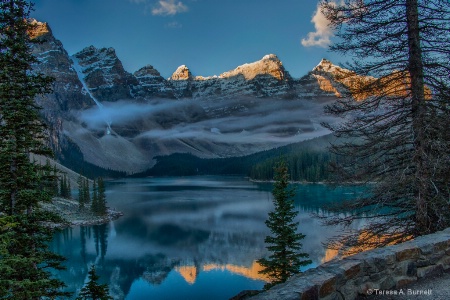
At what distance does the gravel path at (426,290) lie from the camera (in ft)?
20.0

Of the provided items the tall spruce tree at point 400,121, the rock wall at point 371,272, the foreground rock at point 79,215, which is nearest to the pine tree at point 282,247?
the tall spruce tree at point 400,121

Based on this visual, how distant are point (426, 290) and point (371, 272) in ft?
3.99

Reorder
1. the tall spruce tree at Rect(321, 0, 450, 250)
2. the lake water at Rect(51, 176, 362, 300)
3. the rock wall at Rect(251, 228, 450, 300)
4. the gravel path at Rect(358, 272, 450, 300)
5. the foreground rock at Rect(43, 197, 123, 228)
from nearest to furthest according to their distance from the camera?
the rock wall at Rect(251, 228, 450, 300) < the gravel path at Rect(358, 272, 450, 300) < the tall spruce tree at Rect(321, 0, 450, 250) < the lake water at Rect(51, 176, 362, 300) < the foreground rock at Rect(43, 197, 123, 228)

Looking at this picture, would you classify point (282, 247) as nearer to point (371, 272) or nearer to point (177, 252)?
point (371, 272)

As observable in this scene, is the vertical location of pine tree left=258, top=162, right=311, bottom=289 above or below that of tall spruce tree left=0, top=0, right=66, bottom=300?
below

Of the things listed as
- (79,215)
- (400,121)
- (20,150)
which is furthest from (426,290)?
(79,215)

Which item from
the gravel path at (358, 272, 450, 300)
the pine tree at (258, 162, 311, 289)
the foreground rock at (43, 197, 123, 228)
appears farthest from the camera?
the foreground rock at (43, 197, 123, 228)

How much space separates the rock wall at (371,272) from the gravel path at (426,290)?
11cm

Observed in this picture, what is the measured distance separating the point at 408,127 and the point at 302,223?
45.8 m

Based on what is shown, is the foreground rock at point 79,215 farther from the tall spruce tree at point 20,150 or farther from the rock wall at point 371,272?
the rock wall at point 371,272

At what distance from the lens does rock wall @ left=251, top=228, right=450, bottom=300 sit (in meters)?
5.23

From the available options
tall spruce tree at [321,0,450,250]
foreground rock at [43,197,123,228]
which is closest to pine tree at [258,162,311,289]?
tall spruce tree at [321,0,450,250]

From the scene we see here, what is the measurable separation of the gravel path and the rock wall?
11 centimetres

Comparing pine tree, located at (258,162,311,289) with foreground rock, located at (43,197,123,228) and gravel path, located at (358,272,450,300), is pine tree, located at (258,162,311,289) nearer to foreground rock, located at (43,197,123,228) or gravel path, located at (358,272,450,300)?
gravel path, located at (358,272,450,300)
